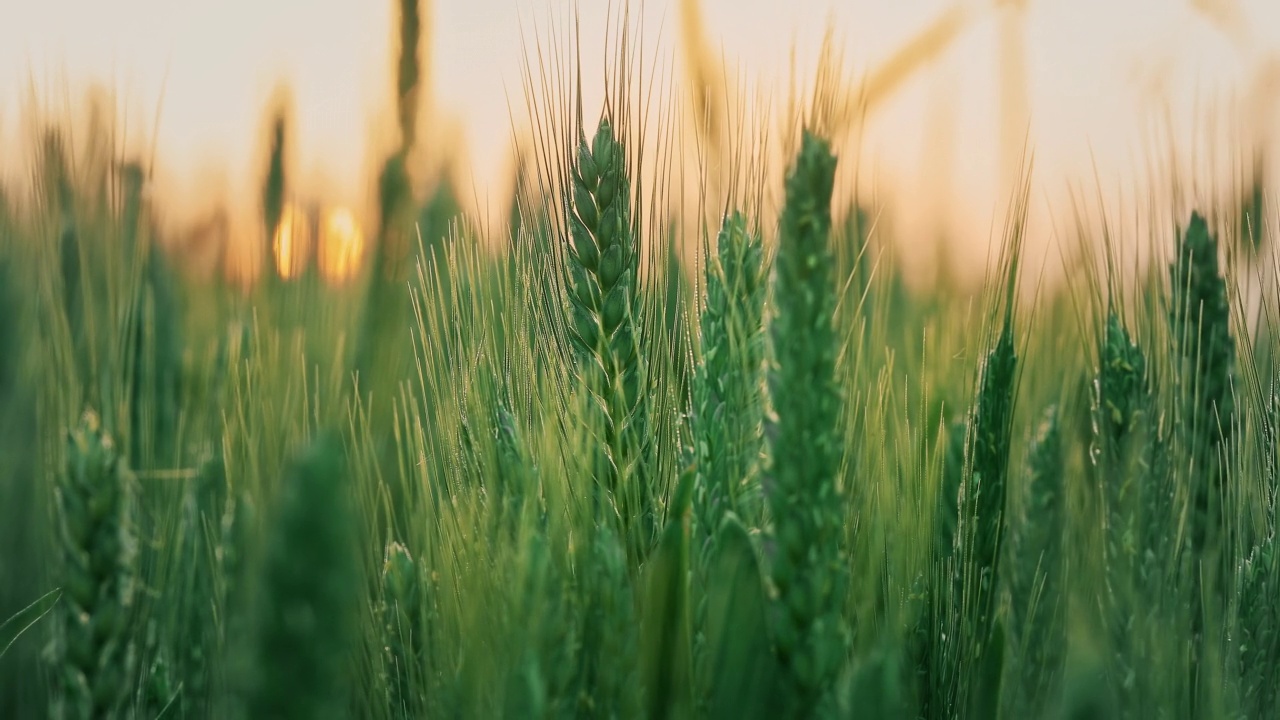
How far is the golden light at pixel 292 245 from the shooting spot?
2.24 ft

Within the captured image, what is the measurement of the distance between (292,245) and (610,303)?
258 mm

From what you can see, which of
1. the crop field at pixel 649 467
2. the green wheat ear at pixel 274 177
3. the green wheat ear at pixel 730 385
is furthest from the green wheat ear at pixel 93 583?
the green wheat ear at pixel 730 385

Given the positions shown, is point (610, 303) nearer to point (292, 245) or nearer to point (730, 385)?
point (730, 385)

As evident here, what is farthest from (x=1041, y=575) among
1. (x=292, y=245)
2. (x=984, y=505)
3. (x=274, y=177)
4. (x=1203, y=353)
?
(x=274, y=177)

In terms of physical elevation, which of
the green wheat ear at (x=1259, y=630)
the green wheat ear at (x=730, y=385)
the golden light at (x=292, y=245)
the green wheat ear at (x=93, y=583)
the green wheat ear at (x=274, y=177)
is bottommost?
the green wheat ear at (x=1259, y=630)

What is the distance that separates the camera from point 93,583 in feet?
2.18

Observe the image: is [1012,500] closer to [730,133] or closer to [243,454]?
[730,133]

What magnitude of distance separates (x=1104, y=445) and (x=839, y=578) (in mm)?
380

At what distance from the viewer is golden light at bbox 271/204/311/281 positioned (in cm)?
68

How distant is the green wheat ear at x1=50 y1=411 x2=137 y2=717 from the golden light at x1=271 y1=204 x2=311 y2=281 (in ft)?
0.56

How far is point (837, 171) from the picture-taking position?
661 mm

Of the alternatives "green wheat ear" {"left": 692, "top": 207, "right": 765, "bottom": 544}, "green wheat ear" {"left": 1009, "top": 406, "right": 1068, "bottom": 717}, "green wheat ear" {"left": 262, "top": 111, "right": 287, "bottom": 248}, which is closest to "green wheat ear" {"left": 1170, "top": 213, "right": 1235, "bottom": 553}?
"green wheat ear" {"left": 1009, "top": 406, "right": 1068, "bottom": 717}

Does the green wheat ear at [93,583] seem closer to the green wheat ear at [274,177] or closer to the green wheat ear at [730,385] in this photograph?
the green wheat ear at [274,177]

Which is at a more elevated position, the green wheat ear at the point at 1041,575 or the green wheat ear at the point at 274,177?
the green wheat ear at the point at 274,177
